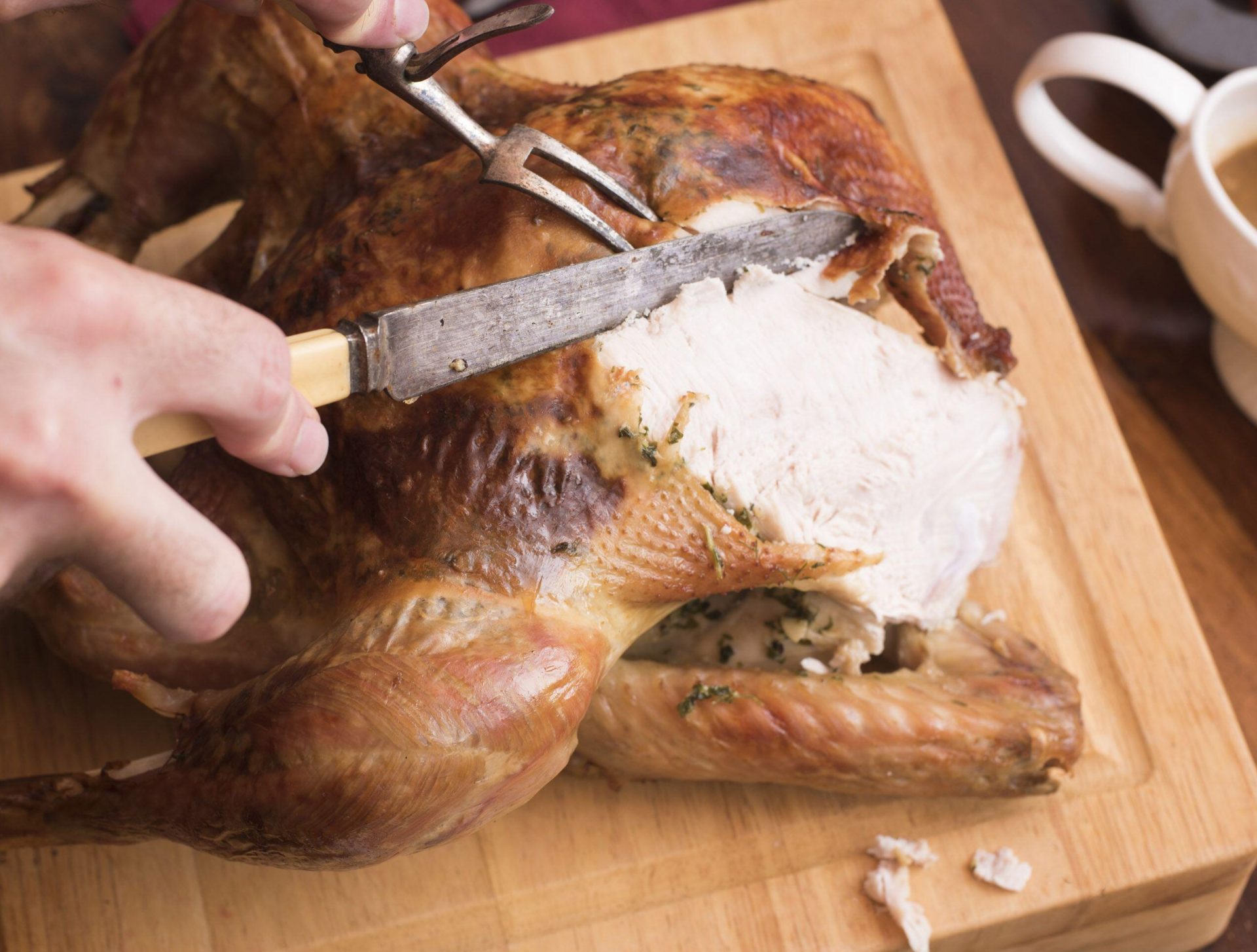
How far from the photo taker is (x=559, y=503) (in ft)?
5.40

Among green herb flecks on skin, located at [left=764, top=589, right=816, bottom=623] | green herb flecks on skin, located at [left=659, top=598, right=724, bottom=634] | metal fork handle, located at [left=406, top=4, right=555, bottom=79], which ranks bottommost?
green herb flecks on skin, located at [left=659, top=598, right=724, bottom=634]

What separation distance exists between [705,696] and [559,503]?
1.33 ft

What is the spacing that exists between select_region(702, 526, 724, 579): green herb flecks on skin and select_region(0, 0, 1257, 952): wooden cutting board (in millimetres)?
581

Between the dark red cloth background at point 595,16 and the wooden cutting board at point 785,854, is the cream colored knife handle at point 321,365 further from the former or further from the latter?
the dark red cloth background at point 595,16

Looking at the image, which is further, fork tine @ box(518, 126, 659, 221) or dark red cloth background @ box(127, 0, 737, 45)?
dark red cloth background @ box(127, 0, 737, 45)

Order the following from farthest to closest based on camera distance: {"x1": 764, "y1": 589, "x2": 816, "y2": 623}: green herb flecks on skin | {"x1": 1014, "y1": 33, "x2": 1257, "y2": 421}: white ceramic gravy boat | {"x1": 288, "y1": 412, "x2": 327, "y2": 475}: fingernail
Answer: {"x1": 1014, "y1": 33, "x2": 1257, "y2": 421}: white ceramic gravy boat
{"x1": 764, "y1": 589, "x2": 816, "y2": 623}: green herb flecks on skin
{"x1": 288, "y1": 412, "x2": 327, "y2": 475}: fingernail

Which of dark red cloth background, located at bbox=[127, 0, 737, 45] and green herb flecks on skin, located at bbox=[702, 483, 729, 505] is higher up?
green herb flecks on skin, located at bbox=[702, 483, 729, 505]

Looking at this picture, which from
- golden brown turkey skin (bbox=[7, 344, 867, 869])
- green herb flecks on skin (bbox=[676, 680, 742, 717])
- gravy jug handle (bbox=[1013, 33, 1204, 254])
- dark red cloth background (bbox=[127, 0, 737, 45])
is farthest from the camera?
dark red cloth background (bbox=[127, 0, 737, 45])

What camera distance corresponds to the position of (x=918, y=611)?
2000mm

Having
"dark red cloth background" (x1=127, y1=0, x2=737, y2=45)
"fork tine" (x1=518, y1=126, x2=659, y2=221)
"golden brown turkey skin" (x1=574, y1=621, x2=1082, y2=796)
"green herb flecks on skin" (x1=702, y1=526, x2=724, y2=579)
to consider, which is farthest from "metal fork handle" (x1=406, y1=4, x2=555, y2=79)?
"dark red cloth background" (x1=127, y1=0, x2=737, y2=45)

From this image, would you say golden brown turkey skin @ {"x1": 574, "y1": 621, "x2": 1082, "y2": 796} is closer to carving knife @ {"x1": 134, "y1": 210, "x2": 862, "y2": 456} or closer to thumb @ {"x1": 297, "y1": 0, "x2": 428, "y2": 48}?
carving knife @ {"x1": 134, "y1": 210, "x2": 862, "y2": 456}

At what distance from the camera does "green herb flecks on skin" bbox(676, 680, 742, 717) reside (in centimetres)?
185

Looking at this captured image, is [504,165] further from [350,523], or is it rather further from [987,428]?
[987,428]

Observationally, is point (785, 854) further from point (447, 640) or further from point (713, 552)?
point (447, 640)
